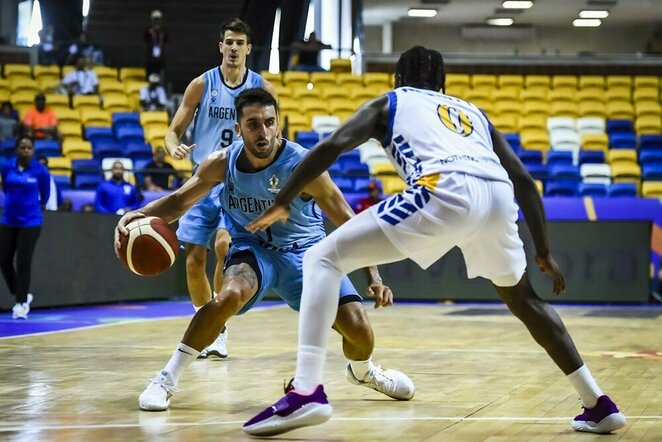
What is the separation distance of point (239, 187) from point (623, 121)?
17.3 meters

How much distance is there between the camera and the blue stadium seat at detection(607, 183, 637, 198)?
59.5 feet

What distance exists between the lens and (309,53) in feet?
81.5

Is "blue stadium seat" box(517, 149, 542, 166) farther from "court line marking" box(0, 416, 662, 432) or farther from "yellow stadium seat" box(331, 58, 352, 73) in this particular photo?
"court line marking" box(0, 416, 662, 432)

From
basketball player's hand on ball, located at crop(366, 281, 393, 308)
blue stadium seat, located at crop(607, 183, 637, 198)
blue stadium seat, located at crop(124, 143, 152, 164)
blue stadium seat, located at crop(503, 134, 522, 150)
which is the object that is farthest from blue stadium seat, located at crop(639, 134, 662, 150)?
basketball player's hand on ball, located at crop(366, 281, 393, 308)

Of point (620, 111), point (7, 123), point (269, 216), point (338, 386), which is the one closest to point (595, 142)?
point (620, 111)

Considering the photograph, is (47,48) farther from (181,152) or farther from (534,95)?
(181,152)

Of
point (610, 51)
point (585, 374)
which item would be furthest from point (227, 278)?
point (610, 51)

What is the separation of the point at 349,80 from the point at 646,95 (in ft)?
20.5

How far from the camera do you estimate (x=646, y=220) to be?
52.2ft

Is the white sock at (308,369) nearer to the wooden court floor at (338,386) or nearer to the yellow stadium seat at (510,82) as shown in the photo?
the wooden court floor at (338,386)

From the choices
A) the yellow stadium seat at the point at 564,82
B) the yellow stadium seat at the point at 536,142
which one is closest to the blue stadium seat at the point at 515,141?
the yellow stadium seat at the point at 536,142

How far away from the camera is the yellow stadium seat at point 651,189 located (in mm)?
18453

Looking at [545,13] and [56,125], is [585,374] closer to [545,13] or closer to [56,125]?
[56,125]

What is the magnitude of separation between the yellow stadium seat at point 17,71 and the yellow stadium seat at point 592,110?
36.4 feet
